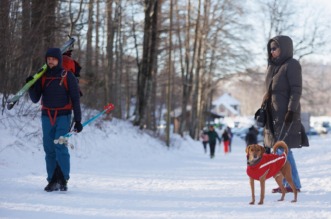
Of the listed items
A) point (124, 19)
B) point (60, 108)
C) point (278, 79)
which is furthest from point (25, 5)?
point (124, 19)

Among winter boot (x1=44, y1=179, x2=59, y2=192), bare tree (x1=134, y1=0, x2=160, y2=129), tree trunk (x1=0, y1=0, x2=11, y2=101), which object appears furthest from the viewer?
bare tree (x1=134, y1=0, x2=160, y2=129)

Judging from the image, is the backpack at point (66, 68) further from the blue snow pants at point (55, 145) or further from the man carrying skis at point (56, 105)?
the blue snow pants at point (55, 145)

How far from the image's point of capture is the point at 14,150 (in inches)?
402

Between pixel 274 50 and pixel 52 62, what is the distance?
315cm

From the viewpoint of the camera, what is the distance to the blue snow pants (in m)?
7.09

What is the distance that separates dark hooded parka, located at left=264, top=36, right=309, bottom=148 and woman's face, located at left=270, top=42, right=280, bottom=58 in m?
0.04

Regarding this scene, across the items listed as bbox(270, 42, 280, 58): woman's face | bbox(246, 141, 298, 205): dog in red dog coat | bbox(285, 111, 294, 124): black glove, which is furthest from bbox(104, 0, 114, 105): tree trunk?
bbox(246, 141, 298, 205): dog in red dog coat

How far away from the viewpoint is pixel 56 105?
7.09m

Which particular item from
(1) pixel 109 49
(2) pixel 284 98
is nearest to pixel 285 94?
(2) pixel 284 98

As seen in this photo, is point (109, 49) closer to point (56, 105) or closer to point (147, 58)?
point (147, 58)

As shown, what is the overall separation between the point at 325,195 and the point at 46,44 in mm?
10367

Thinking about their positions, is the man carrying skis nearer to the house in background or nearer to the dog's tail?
the dog's tail

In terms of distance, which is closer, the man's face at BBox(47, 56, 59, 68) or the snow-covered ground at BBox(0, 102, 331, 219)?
the snow-covered ground at BBox(0, 102, 331, 219)

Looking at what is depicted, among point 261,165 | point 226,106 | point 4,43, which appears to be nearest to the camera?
point 261,165
